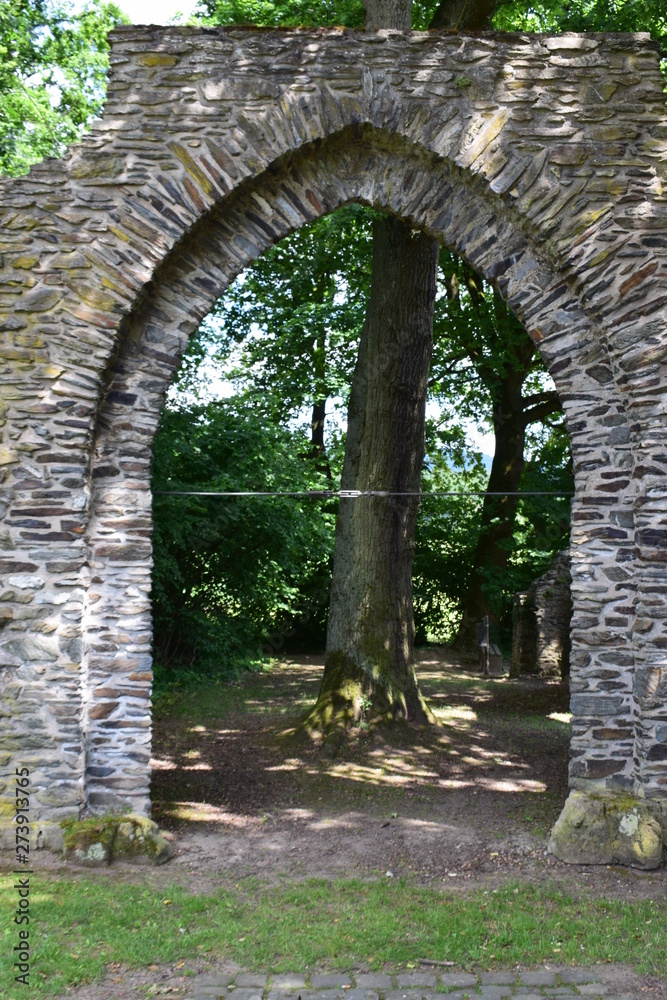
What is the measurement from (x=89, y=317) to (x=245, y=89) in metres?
1.86

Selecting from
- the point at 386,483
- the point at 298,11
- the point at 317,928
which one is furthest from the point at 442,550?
the point at 317,928

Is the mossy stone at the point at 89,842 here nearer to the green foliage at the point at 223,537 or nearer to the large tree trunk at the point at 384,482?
the large tree trunk at the point at 384,482

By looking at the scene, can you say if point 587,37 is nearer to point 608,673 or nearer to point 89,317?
point 89,317

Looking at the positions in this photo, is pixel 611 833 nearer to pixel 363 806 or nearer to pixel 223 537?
pixel 363 806

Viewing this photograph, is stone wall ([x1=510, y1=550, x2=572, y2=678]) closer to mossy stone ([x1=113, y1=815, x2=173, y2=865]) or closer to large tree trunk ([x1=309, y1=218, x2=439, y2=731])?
large tree trunk ([x1=309, y1=218, x2=439, y2=731])

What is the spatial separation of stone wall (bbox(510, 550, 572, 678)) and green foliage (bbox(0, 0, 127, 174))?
10949 millimetres

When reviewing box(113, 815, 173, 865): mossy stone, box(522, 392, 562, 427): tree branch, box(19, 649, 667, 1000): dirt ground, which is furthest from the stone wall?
box(113, 815, 173, 865): mossy stone

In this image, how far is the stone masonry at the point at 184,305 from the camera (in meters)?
5.66

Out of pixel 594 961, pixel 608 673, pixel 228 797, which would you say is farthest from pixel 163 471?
pixel 594 961

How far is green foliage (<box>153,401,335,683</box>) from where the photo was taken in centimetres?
→ 1176

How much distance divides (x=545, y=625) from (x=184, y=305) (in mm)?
8674

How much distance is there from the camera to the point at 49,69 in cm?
1733

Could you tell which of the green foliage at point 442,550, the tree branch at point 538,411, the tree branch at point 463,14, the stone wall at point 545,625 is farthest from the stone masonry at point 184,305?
Result: the green foliage at point 442,550

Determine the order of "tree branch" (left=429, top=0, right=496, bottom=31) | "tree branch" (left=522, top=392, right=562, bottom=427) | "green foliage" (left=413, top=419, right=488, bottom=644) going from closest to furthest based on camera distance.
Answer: "tree branch" (left=429, top=0, right=496, bottom=31)
"tree branch" (left=522, top=392, right=562, bottom=427)
"green foliage" (left=413, top=419, right=488, bottom=644)
